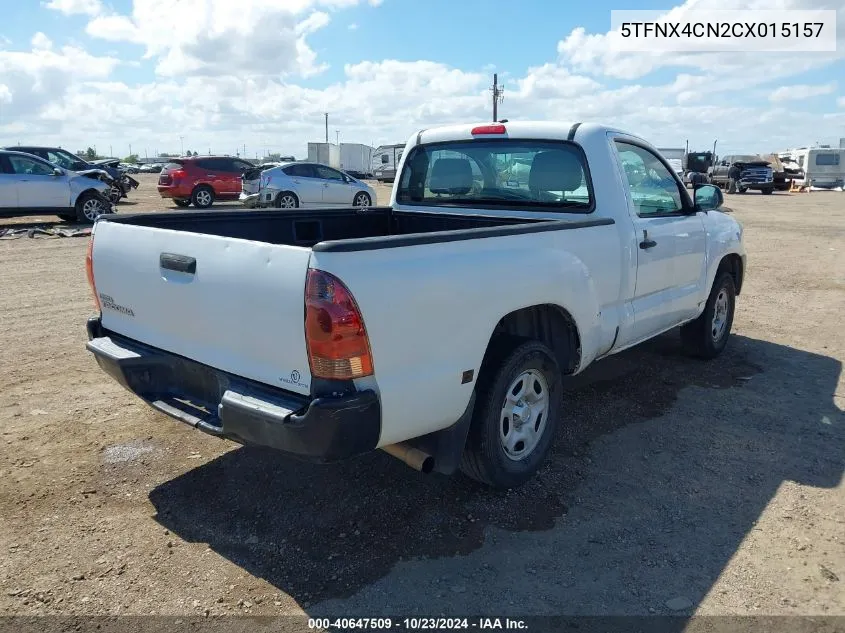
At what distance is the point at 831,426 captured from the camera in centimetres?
466

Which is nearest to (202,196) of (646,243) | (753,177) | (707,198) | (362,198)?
(362,198)

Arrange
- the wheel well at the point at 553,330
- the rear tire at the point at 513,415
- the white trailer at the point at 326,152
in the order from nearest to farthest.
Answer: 1. the rear tire at the point at 513,415
2. the wheel well at the point at 553,330
3. the white trailer at the point at 326,152

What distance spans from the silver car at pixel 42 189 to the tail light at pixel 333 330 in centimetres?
1408

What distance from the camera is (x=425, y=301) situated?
9.44ft

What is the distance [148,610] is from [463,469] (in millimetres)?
1589

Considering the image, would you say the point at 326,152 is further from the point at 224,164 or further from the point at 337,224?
the point at 337,224

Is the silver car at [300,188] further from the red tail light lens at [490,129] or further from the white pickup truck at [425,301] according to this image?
the white pickup truck at [425,301]

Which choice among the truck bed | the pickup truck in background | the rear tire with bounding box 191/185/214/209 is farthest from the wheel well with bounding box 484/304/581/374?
the pickup truck in background

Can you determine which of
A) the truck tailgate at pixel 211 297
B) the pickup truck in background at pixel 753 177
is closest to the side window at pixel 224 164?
the truck tailgate at pixel 211 297

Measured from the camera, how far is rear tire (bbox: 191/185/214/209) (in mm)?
20953

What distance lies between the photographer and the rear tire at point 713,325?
5.89 meters

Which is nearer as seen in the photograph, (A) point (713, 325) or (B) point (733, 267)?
(A) point (713, 325)

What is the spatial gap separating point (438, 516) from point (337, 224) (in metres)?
2.54

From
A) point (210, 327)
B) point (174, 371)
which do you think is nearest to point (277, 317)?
point (210, 327)
